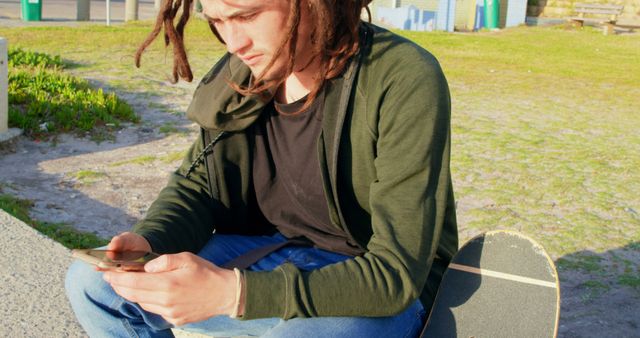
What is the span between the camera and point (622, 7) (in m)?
18.5

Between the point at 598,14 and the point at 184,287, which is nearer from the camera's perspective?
the point at 184,287

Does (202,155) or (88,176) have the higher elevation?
(202,155)

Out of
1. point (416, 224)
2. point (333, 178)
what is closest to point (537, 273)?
point (416, 224)

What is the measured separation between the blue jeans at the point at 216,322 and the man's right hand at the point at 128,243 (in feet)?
0.26

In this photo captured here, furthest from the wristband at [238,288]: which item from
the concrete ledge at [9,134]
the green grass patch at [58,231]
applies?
the concrete ledge at [9,134]

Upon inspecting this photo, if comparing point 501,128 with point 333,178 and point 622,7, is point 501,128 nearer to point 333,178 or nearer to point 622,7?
point 333,178

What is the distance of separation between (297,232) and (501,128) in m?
4.89

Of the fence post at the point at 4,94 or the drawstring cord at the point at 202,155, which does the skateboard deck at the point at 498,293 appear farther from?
the fence post at the point at 4,94

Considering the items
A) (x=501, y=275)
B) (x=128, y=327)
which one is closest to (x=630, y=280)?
(x=501, y=275)

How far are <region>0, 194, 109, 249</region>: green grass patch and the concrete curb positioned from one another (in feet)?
0.93

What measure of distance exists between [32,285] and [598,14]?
1747 centimetres

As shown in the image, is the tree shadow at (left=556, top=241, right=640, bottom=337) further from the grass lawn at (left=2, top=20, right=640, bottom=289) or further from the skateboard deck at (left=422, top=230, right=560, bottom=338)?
the skateboard deck at (left=422, top=230, right=560, bottom=338)

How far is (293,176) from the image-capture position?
2264 mm

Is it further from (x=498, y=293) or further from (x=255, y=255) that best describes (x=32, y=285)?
(x=498, y=293)
